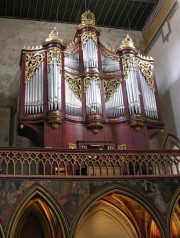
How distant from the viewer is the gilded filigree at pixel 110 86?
16.2 m

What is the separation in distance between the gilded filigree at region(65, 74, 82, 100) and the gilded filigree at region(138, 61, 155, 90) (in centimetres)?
296

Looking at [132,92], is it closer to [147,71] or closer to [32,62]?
[147,71]

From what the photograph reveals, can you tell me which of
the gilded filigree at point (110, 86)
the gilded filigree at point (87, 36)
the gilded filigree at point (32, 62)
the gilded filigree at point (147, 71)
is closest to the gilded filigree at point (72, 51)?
the gilded filigree at point (87, 36)

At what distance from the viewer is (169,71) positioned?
→ 1803 centimetres

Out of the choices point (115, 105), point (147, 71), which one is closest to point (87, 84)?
point (115, 105)

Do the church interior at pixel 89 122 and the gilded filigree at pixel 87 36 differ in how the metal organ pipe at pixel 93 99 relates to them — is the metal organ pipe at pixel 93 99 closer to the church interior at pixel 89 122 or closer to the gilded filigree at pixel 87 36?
the church interior at pixel 89 122

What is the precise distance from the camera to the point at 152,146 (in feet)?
62.2

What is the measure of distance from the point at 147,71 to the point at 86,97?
11.1 feet

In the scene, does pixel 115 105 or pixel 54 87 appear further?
pixel 115 105

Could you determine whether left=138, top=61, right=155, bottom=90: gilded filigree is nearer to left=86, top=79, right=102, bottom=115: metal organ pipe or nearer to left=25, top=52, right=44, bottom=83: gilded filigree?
left=86, top=79, right=102, bottom=115: metal organ pipe

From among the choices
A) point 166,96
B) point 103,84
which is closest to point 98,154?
point 103,84

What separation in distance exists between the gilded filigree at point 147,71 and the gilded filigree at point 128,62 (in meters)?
0.50

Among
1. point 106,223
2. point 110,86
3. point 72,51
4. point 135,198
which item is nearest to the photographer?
point 135,198

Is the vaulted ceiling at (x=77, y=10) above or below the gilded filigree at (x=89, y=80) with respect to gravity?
above
